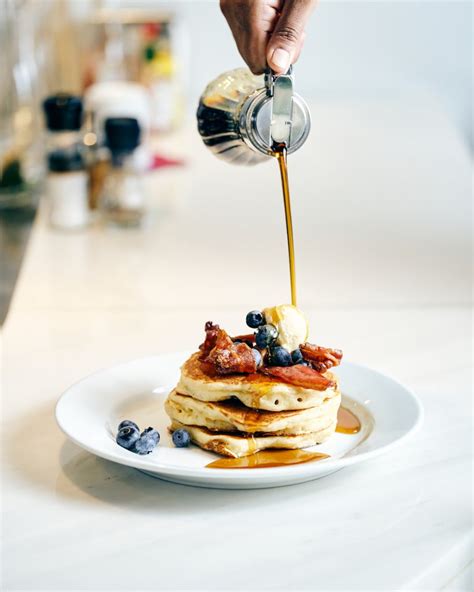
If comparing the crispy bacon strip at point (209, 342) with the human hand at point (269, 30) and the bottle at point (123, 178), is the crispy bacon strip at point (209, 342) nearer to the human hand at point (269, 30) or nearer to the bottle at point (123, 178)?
the human hand at point (269, 30)

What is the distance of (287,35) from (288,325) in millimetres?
423

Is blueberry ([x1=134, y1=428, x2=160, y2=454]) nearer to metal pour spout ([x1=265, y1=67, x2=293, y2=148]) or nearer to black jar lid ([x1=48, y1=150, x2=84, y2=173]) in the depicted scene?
metal pour spout ([x1=265, y1=67, x2=293, y2=148])

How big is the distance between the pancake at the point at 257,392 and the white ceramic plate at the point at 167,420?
7cm

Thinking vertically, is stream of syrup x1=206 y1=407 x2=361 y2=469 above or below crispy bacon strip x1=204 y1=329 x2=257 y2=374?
below

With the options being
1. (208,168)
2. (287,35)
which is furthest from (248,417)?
(208,168)

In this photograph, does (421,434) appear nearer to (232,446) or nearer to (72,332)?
(232,446)

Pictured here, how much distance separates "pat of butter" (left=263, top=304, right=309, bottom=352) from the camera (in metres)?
1.22

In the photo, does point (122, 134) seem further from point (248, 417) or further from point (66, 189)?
point (248, 417)

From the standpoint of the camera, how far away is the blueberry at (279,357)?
1195 mm

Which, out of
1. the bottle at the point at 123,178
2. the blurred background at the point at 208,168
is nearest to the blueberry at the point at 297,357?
the blurred background at the point at 208,168

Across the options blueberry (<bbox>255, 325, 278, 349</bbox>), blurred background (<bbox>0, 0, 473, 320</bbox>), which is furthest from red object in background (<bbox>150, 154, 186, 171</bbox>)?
blueberry (<bbox>255, 325, 278, 349</bbox>)

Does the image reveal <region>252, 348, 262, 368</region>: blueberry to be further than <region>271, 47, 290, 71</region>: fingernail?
No

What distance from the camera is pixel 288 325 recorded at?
1.23m

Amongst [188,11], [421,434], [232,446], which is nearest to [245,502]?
[232,446]
